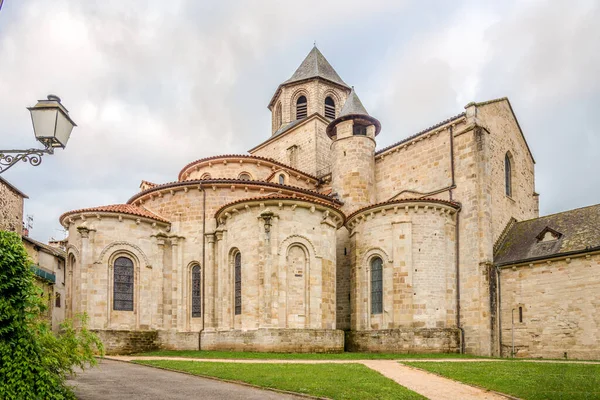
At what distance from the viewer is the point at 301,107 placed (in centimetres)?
4262

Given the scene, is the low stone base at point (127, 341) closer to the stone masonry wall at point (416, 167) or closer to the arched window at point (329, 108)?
the stone masonry wall at point (416, 167)

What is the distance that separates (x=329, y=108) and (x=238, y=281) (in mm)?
21178

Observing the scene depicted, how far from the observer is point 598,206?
25.2 m

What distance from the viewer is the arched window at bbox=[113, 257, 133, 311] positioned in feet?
82.9

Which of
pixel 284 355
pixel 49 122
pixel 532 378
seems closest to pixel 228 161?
pixel 284 355

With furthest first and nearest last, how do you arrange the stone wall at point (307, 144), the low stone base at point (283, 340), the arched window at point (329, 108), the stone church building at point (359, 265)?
1. the arched window at point (329, 108)
2. the stone wall at point (307, 144)
3. the stone church building at point (359, 265)
4. the low stone base at point (283, 340)

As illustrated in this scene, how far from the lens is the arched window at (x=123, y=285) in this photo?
82.9ft

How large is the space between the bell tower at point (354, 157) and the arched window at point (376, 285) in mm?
4597

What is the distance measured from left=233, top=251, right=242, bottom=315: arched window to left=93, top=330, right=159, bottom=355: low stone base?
454cm

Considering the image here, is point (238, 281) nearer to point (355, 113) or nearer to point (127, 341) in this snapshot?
point (127, 341)

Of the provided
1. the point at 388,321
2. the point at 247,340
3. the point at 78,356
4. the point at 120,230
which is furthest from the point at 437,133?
the point at 78,356

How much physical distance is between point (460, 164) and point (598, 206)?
21.7 ft

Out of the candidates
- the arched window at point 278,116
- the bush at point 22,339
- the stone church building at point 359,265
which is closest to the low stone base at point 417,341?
the stone church building at point 359,265

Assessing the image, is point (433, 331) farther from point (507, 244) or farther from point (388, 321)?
point (507, 244)
